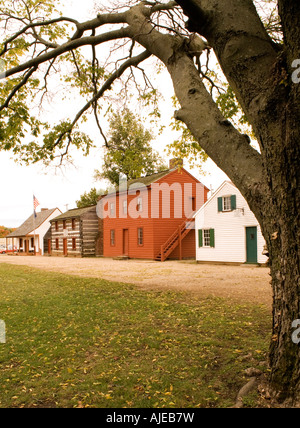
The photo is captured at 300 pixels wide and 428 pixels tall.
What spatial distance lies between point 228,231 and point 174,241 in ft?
21.5

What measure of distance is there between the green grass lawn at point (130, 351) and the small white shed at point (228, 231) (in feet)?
42.4

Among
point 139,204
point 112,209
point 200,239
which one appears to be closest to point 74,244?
point 112,209

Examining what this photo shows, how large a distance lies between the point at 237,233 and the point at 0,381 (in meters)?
19.1

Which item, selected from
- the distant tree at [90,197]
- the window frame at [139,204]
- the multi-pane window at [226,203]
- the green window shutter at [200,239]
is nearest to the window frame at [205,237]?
the green window shutter at [200,239]

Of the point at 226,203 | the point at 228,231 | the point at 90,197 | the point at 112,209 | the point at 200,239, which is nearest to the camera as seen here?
the point at 228,231

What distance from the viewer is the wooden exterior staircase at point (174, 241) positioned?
88.5 ft

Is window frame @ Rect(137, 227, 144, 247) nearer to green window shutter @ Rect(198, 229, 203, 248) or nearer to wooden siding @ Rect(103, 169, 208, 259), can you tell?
wooden siding @ Rect(103, 169, 208, 259)

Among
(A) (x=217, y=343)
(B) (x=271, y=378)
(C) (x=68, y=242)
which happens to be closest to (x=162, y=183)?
(C) (x=68, y=242)

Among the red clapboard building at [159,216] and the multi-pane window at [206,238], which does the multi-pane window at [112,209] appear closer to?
the red clapboard building at [159,216]

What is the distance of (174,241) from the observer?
2797 centimetres

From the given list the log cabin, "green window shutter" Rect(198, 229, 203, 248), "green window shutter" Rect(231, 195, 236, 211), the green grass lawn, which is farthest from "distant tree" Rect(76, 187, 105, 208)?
the green grass lawn

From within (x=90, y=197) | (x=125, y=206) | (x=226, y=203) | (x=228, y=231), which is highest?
(x=90, y=197)

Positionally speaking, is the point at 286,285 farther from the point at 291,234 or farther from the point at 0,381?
the point at 0,381

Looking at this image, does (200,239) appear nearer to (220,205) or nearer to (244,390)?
(220,205)
